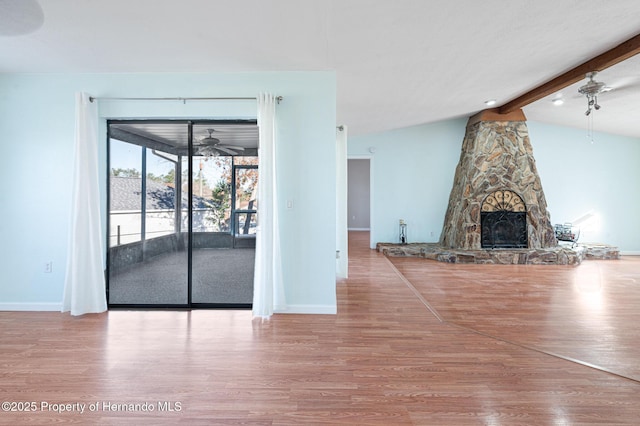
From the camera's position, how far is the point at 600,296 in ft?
13.4

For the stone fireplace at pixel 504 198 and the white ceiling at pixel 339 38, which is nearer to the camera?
the white ceiling at pixel 339 38

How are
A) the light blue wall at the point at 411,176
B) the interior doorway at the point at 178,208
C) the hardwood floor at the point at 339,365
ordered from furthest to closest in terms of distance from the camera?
the light blue wall at the point at 411,176 < the interior doorway at the point at 178,208 < the hardwood floor at the point at 339,365

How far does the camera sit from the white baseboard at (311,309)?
3346 millimetres

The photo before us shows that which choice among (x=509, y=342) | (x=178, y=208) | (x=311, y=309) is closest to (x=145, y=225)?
(x=178, y=208)

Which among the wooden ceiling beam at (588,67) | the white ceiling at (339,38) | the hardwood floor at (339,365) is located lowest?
the hardwood floor at (339,365)

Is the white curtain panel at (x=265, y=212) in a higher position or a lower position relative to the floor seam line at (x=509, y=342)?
higher

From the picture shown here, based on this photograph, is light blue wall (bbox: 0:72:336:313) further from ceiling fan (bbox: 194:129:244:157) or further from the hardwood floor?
the hardwood floor

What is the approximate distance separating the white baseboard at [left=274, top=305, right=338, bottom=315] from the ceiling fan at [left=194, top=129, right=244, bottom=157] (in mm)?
1861

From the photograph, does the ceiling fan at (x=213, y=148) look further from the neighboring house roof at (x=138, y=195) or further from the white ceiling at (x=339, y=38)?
the white ceiling at (x=339, y=38)

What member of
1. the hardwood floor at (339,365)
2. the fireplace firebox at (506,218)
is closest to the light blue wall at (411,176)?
the fireplace firebox at (506,218)

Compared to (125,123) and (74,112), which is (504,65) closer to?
(125,123)

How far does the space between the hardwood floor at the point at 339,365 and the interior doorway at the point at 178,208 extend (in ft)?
1.12

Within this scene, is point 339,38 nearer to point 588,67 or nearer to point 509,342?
point 509,342

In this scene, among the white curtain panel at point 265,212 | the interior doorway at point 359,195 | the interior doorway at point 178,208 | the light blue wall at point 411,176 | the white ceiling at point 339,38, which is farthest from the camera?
the interior doorway at point 359,195
